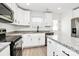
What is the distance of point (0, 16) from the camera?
1.48m

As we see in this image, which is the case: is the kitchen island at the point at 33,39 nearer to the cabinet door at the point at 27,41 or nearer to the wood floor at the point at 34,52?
the cabinet door at the point at 27,41

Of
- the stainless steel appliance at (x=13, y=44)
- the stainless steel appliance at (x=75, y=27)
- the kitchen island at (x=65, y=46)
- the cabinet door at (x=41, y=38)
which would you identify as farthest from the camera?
the cabinet door at (x=41, y=38)

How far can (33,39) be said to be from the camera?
4.64 metres

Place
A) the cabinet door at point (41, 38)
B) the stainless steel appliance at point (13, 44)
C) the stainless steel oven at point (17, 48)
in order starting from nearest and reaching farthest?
1. the stainless steel appliance at point (13, 44)
2. the stainless steel oven at point (17, 48)
3. the cabinet door at point (41, 38)

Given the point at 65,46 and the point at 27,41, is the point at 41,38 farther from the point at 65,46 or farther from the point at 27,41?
the point at 65,46

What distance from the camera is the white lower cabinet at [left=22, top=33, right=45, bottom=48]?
438 centimetres

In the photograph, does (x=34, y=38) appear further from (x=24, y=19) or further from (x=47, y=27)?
(x=47, y=27)

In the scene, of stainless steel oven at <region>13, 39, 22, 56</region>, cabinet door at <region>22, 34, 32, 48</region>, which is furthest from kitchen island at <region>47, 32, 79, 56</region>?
cabinet door at <region>22, 34, 32, 48</region>

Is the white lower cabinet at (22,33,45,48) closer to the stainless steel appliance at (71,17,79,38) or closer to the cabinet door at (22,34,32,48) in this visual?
the cabinet door at (22,34,32,48)

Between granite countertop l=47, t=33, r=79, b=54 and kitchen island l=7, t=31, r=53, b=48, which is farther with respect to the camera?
kitchen island l=7, t=31, r=53, b=48

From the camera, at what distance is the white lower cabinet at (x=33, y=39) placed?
14.4 feet

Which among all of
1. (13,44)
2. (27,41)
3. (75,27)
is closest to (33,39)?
(27,41)

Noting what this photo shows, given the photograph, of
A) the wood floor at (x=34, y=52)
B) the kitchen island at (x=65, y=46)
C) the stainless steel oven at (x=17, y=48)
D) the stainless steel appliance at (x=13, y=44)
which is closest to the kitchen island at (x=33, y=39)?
the wood floor at (x=34, y=52)

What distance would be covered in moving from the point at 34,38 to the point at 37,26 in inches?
54.7
